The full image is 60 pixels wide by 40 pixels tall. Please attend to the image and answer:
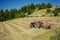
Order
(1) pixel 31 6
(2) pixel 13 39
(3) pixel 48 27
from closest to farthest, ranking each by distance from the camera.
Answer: (2) pixel 13 39 < (3) pixel 48 27 < (1) pixel 31 6

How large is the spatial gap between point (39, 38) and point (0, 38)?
19.7ft

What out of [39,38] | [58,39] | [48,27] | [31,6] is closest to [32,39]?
[39,38]

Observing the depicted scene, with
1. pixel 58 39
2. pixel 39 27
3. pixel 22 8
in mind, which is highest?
pixel 58 39

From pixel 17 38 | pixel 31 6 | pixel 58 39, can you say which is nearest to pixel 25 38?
pixel 17 38

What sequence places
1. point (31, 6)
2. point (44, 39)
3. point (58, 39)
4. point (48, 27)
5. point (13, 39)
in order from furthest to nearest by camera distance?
point (31, 6), point (48, 27), point (13, 39), point (44, 39), point (58, 39)

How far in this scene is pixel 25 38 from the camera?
21734 mm

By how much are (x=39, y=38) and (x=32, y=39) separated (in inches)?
40.0

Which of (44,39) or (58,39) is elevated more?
(58,39)

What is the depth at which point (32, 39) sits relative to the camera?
21.0 m

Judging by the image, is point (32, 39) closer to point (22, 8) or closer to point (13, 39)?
point (13, 39)

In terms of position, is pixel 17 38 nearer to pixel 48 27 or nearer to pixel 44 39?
pixel 44 39

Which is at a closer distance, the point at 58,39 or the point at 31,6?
the point at 58,39

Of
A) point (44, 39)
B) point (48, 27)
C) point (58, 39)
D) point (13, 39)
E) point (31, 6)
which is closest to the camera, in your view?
point (58, 39)

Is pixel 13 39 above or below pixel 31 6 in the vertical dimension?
above
